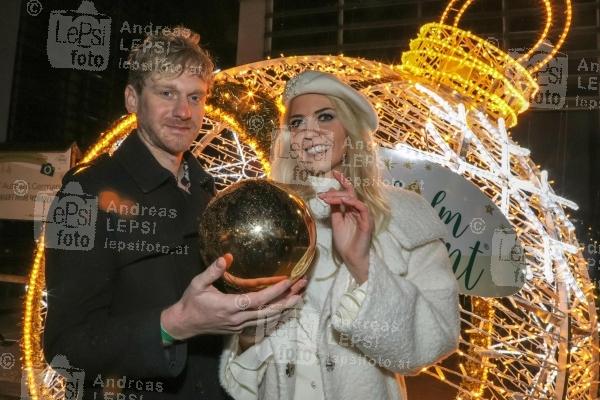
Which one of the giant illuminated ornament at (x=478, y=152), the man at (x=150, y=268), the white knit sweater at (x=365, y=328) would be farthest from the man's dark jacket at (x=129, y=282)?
the giant illuminated ornament at (x=478, y=152)

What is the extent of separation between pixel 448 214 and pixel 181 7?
2.49 m

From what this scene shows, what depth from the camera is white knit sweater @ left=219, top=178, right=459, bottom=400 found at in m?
1.01

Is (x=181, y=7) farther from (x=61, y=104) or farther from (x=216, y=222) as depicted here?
(x=216, y=222)

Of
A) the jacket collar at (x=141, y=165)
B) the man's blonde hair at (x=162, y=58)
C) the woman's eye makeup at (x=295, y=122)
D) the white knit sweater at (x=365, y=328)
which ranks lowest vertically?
the white knit sweater at (x=365, y=328)

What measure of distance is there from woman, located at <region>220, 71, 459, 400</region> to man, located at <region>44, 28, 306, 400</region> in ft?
0.49

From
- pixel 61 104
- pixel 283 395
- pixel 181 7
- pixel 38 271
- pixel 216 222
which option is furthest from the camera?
pixel 61 104

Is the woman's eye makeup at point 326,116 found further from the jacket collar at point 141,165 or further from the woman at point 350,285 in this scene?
the jacket collar at point 141,165

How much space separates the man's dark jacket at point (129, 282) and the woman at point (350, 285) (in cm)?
19

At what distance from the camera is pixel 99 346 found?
92 centimetres

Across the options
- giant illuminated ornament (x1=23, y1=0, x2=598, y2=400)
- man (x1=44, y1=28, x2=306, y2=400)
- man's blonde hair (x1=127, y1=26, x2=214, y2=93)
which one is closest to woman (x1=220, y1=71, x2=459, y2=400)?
man (x1=44, y1=28, x2=306, y2=400)

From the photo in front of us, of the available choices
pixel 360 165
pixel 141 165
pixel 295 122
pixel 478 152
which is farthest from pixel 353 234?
pixel 478 152

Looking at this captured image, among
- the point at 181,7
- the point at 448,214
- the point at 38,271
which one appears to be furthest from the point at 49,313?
the point at 181,7

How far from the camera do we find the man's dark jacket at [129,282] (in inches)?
36.4

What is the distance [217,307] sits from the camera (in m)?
0.82
